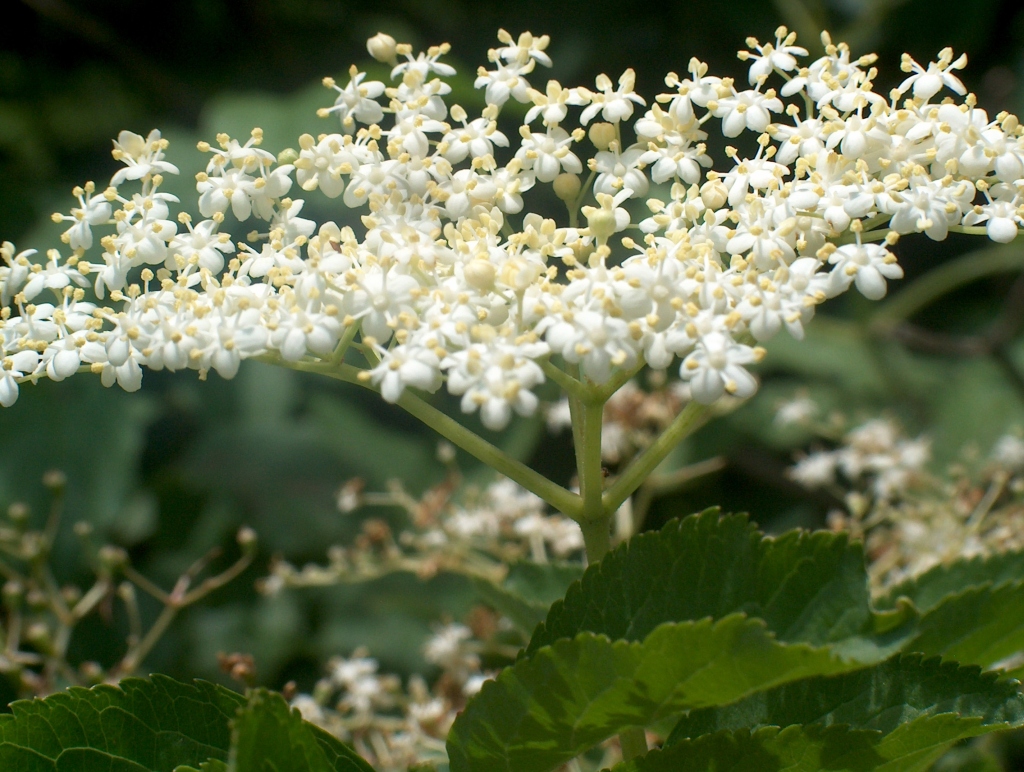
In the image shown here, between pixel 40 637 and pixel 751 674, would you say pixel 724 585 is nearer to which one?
pixel 751 674

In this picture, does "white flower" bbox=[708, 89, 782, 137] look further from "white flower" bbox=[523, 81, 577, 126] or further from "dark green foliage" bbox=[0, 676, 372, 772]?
"dark green foliage" bbox=[0, 676, 372, 772]

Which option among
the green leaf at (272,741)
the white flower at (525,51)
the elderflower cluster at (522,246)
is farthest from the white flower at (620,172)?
the green leaf at (272,741)

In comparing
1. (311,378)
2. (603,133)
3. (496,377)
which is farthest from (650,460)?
(311,378)

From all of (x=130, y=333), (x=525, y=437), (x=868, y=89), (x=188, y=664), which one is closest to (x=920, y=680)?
(x=868, y=89)

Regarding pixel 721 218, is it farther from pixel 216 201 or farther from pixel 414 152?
pixel 216 201

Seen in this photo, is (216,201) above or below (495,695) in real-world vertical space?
above

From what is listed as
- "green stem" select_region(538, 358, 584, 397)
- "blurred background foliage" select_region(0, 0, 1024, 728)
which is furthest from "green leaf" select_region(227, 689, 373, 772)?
"blurred background foliage" select_region(0, 0, 1024, 728)
